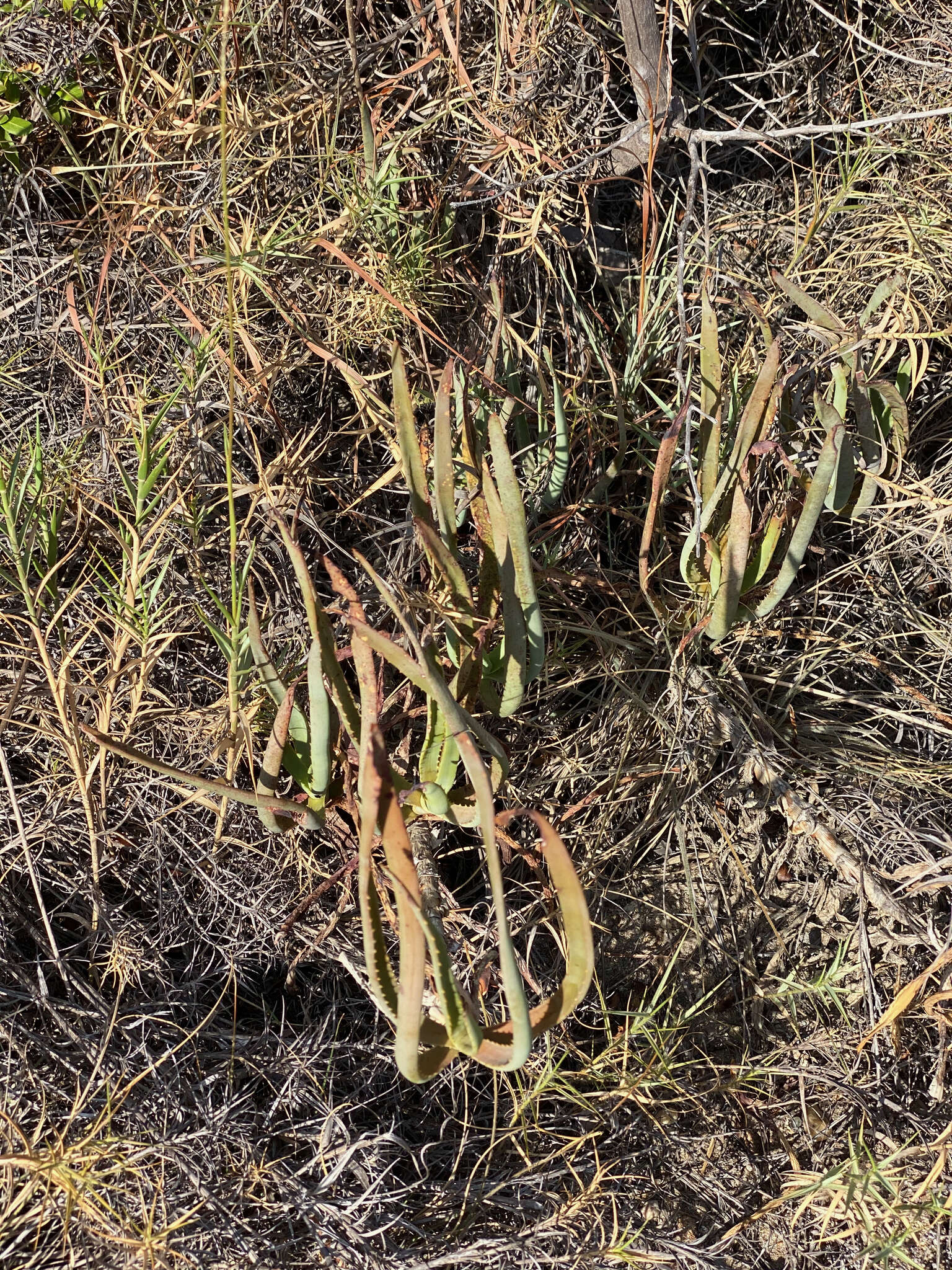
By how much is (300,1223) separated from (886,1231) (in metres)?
0.65

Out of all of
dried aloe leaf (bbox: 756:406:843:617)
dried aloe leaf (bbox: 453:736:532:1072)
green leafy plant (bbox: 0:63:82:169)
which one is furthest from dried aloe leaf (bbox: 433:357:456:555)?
green leafy plant (bbox: 0:63:82:169)

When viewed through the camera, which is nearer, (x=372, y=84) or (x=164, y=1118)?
(x=164, y=1118)

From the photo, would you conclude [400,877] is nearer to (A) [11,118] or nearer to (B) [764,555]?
(B) [764,555]

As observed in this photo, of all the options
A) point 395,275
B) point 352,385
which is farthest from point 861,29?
point 352,385

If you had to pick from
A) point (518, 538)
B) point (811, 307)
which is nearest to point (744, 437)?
point (811, 307)

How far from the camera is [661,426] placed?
4.27 ft

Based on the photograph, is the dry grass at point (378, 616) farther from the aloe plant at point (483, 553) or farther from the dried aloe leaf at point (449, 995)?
the dried aloe leaf at point (449, 995)

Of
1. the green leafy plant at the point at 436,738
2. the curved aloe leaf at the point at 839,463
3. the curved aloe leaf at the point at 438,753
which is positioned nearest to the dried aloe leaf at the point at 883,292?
the curved aloe leaf at the point at 839,463

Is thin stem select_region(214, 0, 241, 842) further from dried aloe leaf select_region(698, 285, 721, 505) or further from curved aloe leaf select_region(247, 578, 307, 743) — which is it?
dried aloe leaf select_region(698, 285, 721, 505)

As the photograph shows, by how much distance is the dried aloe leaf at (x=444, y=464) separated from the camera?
90 centimetres

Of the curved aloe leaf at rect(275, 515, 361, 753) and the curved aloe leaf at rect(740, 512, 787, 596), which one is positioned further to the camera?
the curved aloe leaf at rect(740, 512, 787, 596)

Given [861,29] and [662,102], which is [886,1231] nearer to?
[662,102]

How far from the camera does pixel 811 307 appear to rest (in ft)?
3.54

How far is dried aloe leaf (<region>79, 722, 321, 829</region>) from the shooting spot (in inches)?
34.8
